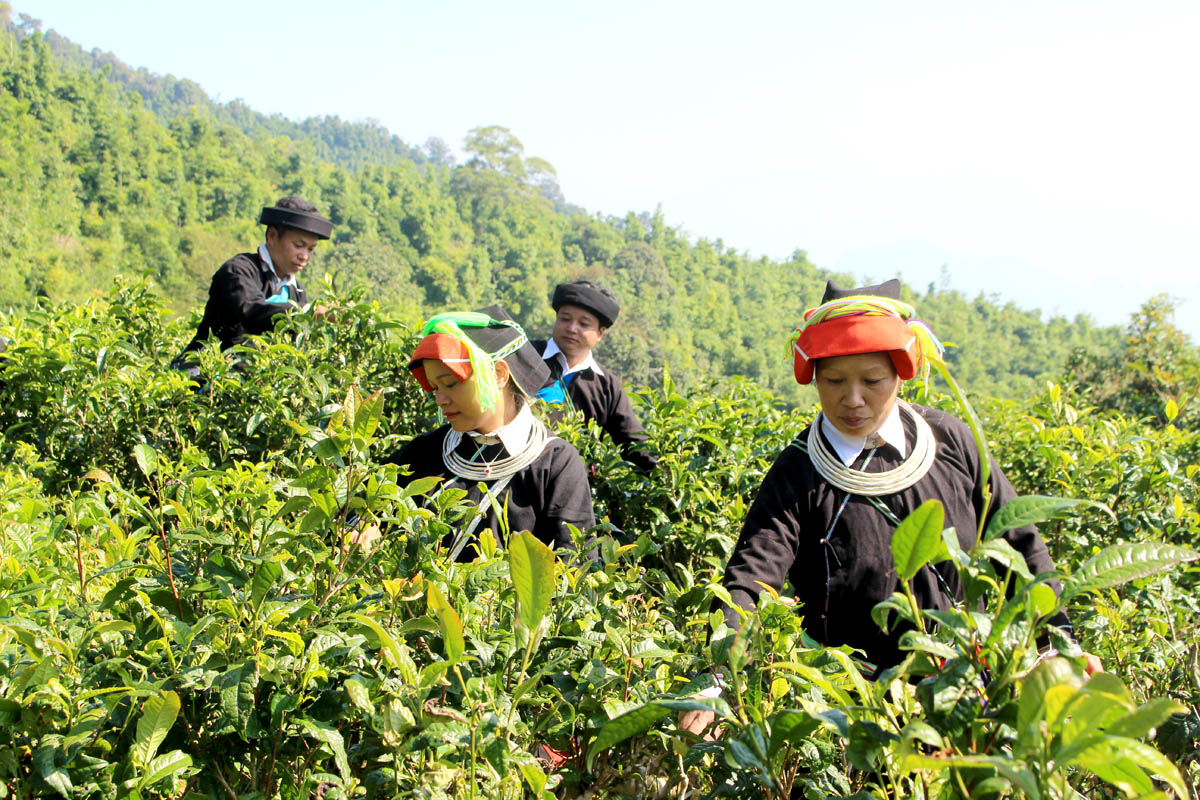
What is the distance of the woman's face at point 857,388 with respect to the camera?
1850 millimetres

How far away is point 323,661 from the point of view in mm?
1101

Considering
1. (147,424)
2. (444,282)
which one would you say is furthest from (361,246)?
(147,424)

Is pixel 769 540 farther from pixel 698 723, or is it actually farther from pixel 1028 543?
pixel 698 723

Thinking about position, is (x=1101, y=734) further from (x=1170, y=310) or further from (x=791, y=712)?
(x=1170, y=310)

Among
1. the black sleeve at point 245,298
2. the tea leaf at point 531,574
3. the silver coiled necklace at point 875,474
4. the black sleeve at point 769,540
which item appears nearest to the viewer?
the tea leaf at point 531,574

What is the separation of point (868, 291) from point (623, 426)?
5.29 ft

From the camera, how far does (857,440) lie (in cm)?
193

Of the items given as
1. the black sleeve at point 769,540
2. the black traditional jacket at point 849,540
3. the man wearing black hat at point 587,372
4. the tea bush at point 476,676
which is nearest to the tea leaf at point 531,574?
the tea bush at point 476,676

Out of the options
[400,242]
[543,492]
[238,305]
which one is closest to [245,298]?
[238,305]

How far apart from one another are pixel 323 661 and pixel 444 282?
50.6 metres

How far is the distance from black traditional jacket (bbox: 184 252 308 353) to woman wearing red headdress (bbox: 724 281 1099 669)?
2.38 metres

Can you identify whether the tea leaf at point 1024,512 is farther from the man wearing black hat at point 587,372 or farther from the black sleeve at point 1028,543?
the man wearing black hat at point 587,372

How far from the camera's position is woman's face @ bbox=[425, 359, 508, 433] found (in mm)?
2285

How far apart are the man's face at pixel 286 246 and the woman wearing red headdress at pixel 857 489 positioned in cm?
267
